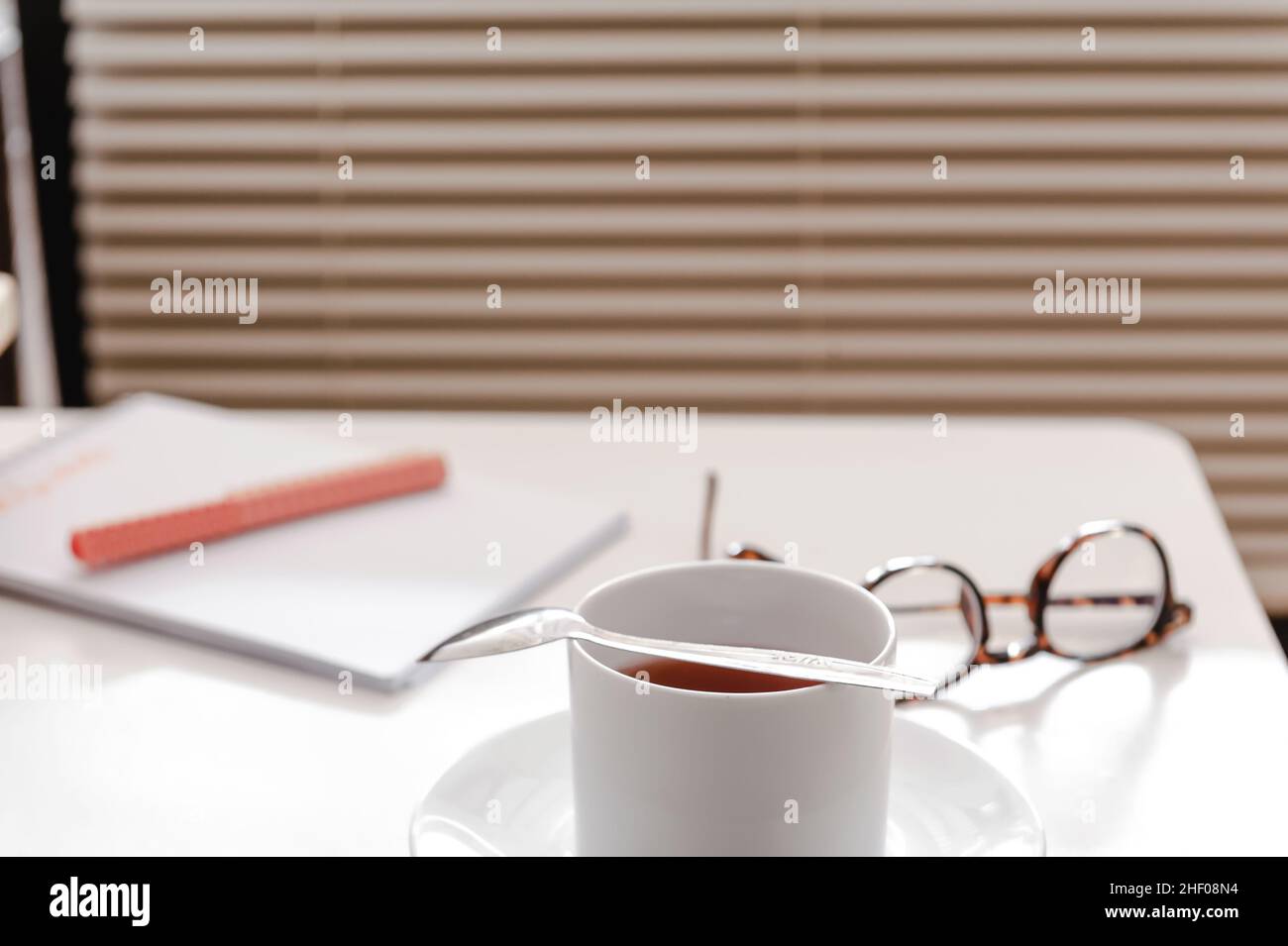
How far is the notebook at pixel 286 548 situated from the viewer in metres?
0.61

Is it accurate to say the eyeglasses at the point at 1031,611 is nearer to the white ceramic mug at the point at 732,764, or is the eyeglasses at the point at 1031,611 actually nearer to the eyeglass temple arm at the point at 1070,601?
the eyeglass temple arm at the point at 1070,601

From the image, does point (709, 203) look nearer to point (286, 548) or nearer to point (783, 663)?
point (286, 548)

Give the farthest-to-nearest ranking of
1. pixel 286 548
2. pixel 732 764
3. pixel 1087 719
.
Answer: pixel 286 548 < pixel 1087 719 < pixel 732 764

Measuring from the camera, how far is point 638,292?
1805 mm

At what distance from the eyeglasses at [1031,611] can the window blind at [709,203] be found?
3.74 ft

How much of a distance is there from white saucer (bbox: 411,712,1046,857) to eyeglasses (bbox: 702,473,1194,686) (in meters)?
0.10

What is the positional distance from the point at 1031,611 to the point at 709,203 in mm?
1245

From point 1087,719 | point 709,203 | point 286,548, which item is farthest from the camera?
point 709,203

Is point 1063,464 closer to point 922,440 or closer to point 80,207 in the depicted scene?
point 922,440

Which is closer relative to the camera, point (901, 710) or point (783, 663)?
point (783, 663)

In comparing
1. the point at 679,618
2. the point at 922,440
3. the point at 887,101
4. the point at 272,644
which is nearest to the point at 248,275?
the point at 887,101

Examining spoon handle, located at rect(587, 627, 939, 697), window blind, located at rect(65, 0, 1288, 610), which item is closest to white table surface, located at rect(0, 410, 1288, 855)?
spoon handle, located at rect(587, 627, 939, 697)

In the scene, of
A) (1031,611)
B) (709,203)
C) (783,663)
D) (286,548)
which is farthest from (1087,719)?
(709,203)

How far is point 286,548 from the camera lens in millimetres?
679
